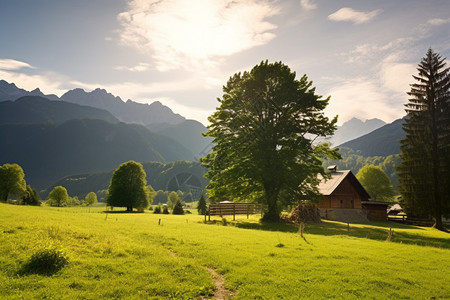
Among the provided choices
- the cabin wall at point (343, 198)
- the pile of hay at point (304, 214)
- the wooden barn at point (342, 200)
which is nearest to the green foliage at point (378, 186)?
the wooden barn at point (342, 200)

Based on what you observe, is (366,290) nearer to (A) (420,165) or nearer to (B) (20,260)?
(B) (20,260)

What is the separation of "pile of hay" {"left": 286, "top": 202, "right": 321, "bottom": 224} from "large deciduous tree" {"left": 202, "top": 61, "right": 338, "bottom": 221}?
450 centimetres

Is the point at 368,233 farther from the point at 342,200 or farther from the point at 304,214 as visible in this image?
the point at 342,200

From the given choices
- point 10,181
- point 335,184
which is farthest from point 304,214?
point 10,181

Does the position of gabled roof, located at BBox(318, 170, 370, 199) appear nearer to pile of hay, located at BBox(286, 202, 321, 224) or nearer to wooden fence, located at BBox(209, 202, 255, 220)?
pile of hay, located at BBox(286, 202, 321, 224)

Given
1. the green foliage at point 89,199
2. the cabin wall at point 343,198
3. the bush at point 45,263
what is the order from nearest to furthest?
the bush at point 45,263, the cabin wall at point 343,198, the green foliage at point 89,199

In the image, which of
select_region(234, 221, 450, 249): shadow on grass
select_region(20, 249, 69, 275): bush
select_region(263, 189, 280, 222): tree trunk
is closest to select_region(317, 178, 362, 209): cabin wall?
select_region(234, 221, 450, 249): shadow on grass

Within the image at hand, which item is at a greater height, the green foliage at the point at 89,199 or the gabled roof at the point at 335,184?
the gabled roof at the point at 335,184

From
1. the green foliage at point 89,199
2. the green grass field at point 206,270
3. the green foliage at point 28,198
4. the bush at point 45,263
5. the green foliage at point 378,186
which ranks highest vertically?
the green foliage at point 378,186

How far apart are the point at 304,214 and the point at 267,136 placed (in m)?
14.6

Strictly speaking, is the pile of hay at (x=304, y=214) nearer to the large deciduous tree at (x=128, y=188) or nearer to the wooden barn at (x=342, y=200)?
the wooden barn at (x=342, y=200)

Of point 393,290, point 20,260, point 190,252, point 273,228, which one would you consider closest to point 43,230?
point 20,260

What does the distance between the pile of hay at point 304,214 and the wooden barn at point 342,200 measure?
10.2 metres

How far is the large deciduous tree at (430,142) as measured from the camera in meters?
39.2
